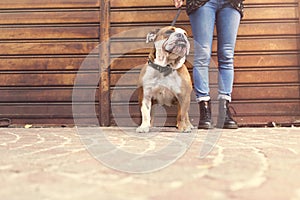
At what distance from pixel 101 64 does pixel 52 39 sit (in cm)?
54

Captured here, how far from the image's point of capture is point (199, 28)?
2.76 metres

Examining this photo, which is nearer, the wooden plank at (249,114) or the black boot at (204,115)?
the black boot at (204,115)

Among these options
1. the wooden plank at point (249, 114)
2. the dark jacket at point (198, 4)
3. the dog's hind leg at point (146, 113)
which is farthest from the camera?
the wooden plank at point (249, 114)

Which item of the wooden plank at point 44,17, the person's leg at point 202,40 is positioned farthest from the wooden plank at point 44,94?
the person's leg at point 202,40

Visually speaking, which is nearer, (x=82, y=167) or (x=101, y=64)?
(x=82, y=167)

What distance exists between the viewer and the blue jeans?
2755 mm

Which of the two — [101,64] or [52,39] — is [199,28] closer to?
[101,64]

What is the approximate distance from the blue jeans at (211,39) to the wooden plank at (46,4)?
1114 mm

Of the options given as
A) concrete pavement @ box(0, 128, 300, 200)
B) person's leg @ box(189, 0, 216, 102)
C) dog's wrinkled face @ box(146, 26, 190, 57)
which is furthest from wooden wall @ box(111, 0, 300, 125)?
concrete pavement @ box(0, 128, 300, 200)

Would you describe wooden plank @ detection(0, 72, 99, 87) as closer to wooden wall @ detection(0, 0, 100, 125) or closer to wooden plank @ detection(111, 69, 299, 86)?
wooden wall @ detection(0, 0, 100, 125)

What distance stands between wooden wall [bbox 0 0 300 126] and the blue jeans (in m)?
0.35

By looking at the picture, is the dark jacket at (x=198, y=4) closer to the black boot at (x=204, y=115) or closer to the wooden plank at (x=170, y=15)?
the wooden plank at (x=170, y=15)

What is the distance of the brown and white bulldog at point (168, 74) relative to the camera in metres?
2.62

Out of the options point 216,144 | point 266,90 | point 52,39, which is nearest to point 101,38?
point 52,39
